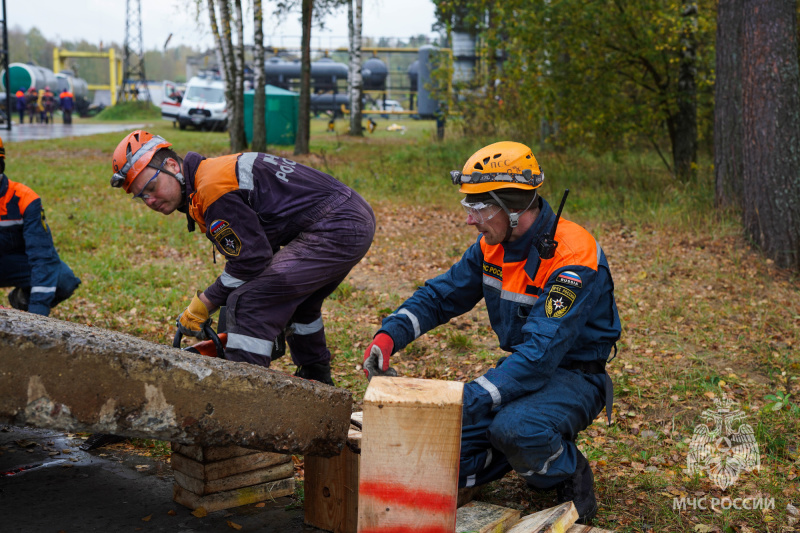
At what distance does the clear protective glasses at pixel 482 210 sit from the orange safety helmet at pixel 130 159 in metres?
1.61

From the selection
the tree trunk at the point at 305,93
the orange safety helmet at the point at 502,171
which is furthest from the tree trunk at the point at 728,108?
the tree trunk at the point at 305,93

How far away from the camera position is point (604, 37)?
35.6ft

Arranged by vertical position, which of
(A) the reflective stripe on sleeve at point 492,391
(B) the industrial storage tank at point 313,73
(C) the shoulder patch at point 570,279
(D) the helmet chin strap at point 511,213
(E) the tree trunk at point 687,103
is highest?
(B) the industrial storage tank at point 313,73

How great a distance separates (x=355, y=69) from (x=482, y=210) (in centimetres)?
1897

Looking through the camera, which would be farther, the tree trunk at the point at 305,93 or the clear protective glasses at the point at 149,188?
the tree trunk at the point at 305,93

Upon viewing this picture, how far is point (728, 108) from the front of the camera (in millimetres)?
8617

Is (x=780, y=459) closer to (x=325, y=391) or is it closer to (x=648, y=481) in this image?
(x=648, y=481)

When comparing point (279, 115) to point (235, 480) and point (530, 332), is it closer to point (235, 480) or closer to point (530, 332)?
point (235, 480)

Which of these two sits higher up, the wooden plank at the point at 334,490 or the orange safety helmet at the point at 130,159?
the orange safety helmet at the point at 130,159

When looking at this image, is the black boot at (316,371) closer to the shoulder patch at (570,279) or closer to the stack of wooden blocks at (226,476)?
the stack of wooden blocks at (226,476)

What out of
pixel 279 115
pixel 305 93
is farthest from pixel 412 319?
pixel 279 115

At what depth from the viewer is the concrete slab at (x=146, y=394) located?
229cm

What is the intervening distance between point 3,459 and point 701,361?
4455 mm

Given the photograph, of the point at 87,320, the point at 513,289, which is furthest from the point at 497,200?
the point at 87,320
